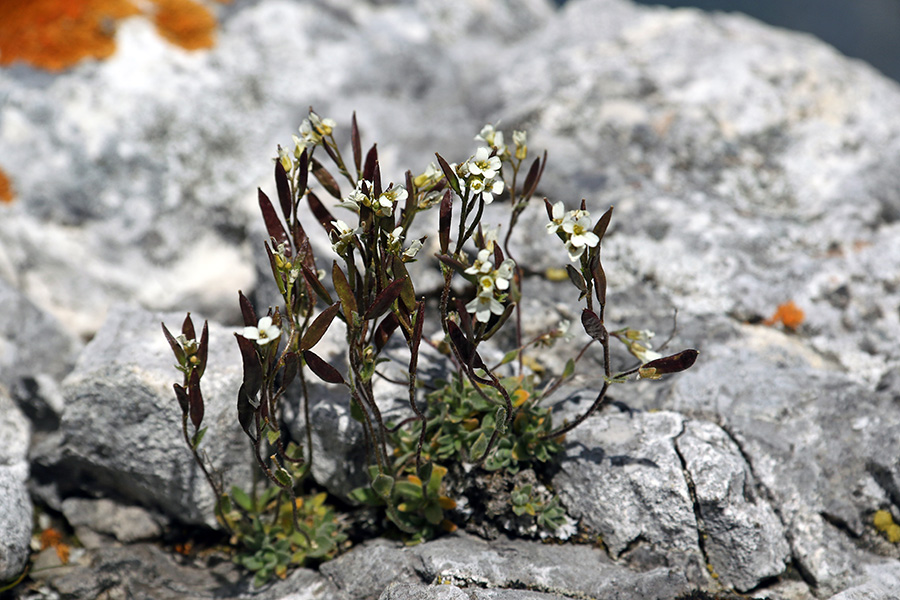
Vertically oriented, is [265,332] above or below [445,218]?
below

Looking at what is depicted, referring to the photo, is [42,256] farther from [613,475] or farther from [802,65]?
[802,65]

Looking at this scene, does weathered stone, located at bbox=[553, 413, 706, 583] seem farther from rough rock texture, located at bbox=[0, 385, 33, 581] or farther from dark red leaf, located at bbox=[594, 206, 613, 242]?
rough rock texture, located at bbox=[0, 385, 33, 581]

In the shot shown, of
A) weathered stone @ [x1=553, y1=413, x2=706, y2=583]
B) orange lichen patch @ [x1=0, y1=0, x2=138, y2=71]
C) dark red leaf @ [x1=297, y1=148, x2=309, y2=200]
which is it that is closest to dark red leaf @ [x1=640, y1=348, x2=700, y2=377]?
weathered stone @ [x1=553, y1=413, x2=706, y2=583]

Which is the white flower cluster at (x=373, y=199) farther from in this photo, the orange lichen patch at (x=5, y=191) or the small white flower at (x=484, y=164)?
the orange lichen patch at (x=5, y=191)

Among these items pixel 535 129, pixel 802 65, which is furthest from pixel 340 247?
pixel 802 65

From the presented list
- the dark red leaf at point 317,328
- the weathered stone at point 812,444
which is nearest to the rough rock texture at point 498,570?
the weathered stone at point 812,444

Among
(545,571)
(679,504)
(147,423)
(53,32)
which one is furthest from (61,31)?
(679,504)

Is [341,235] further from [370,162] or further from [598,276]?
[598,276]
